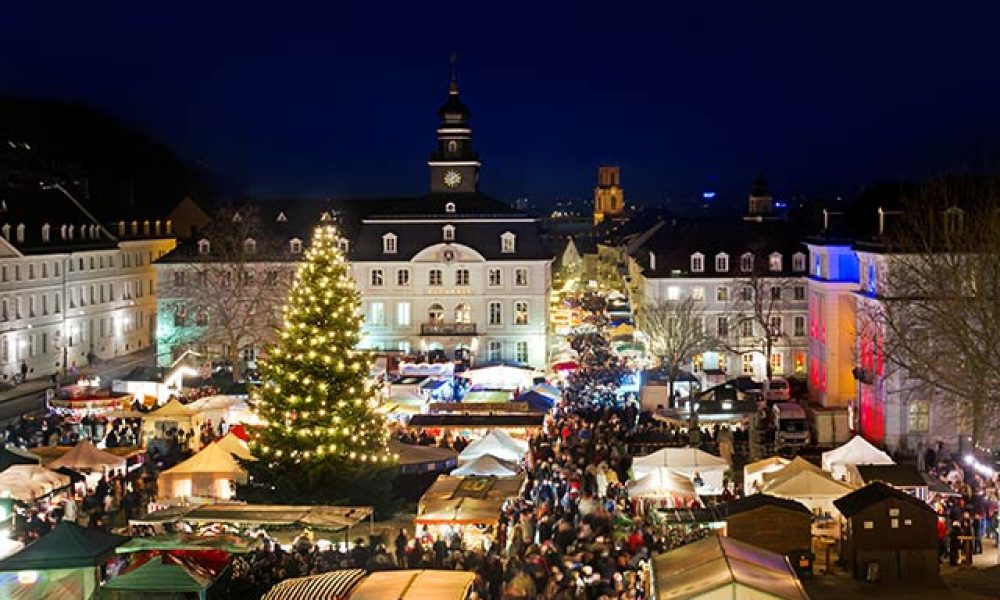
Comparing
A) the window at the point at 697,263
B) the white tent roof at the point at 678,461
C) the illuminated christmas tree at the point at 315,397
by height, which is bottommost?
the white tent roof at the point at 678,461

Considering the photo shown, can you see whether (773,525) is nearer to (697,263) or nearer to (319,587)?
(319,587)

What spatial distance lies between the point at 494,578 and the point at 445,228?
40.8 m

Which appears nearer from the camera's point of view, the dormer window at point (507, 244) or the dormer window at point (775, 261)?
the dormer window at point (775, 261)

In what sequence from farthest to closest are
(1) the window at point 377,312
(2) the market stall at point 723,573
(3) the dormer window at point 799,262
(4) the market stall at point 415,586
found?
(1) the window at point 377,312 → (3) the dormer window at point 799,262 → (4) the market stall at point 415,586 → (2) the market stall at point 723,573

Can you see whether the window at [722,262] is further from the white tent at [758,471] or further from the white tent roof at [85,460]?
the white tent roof at [85,460]

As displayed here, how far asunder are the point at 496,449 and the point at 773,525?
10.4 metres

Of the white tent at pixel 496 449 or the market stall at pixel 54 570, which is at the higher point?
the white tent at pixel 496 449

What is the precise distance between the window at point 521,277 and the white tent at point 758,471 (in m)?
32.0

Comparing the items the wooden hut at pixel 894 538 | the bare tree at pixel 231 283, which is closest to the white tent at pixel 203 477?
the wooden hut at pixel 894 538

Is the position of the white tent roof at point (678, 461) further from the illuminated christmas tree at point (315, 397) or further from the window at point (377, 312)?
the window at point (377, 312)

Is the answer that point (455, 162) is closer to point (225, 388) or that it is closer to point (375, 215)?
point (375, 215)

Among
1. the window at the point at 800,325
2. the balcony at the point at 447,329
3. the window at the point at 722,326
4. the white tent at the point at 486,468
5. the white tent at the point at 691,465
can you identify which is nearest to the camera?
the white tent at the point at 691,465

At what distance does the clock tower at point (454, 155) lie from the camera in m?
66.2

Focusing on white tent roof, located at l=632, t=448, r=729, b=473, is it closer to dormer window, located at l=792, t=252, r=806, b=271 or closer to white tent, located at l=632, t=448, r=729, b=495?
white tent, located at l=632, t=448, r=729, b=495
